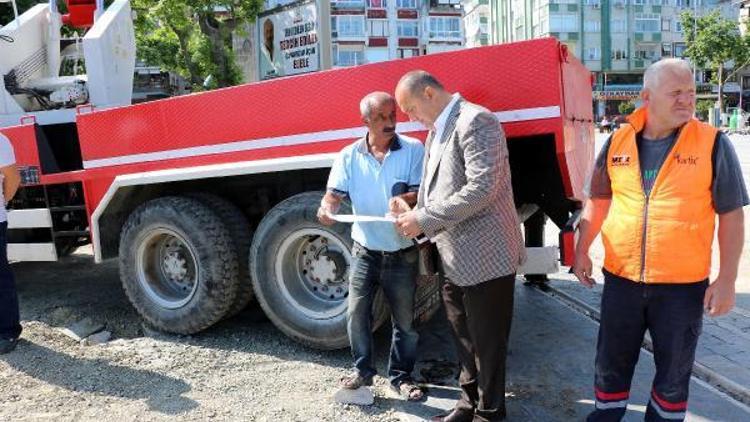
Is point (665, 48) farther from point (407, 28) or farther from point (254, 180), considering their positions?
point (254, 180)

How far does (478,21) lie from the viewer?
77562mm

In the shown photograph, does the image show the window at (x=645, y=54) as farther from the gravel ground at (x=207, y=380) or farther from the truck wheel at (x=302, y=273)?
the truck wheel at (x=302, y=273)

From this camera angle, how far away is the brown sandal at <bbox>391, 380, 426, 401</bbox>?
11.7ft

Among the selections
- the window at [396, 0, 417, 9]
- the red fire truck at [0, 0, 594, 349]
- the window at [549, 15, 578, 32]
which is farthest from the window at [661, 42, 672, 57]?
the red fire truck at [0, 0, 594, 349]

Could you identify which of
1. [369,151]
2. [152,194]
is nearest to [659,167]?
[369,151]

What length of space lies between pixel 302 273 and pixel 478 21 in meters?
77.6

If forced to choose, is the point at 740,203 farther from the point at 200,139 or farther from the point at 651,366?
the point at 200,139

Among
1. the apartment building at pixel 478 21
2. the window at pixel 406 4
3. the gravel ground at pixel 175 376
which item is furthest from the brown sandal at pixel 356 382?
the apartment building at pixel 478 21

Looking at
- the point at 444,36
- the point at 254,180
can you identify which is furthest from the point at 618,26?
the point at 254,180

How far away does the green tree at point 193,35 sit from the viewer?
15877 millimetres

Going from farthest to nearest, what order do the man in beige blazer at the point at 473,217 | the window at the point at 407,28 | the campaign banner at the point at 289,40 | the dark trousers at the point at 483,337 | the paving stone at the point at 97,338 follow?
the window at the point at 407,28, the campaign banner at the point at 289,40, the paving stone at the point at 97,338, the dark trousers at the point at 483,337, the man in beige blazer at the point at 473,217

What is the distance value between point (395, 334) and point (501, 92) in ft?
4.63

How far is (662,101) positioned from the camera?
2633 mm

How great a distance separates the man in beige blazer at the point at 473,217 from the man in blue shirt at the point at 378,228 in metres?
0.25
